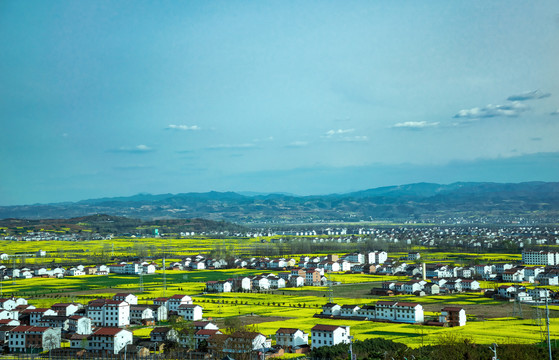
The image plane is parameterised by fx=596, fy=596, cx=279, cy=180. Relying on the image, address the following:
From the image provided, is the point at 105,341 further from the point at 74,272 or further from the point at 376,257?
the point at 376,257

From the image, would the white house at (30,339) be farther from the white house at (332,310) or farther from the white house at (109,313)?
the white house at (332,310)

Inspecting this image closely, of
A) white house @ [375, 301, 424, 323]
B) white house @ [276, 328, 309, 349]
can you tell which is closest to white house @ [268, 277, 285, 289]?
white house @ [375, 301, 424, 323]

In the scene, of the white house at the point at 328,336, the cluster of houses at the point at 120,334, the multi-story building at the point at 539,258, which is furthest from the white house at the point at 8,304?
the multi-story building at the point at 539,258

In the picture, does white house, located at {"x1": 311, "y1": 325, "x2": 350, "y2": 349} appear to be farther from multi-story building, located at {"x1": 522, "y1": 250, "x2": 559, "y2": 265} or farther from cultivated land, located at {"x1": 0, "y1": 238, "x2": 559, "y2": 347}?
multi-story building, located at {"x1": 522, "y1": 250, "x2": 559, "y2": 265}

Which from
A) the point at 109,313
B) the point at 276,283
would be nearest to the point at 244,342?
the point at 109,313

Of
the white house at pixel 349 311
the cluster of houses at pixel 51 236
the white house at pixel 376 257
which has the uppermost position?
the cluster of houses at pixel 51 236

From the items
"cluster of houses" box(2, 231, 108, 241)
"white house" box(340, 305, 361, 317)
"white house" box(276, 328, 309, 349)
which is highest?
"cluster of houses" box(2, 231, 108, 241)
